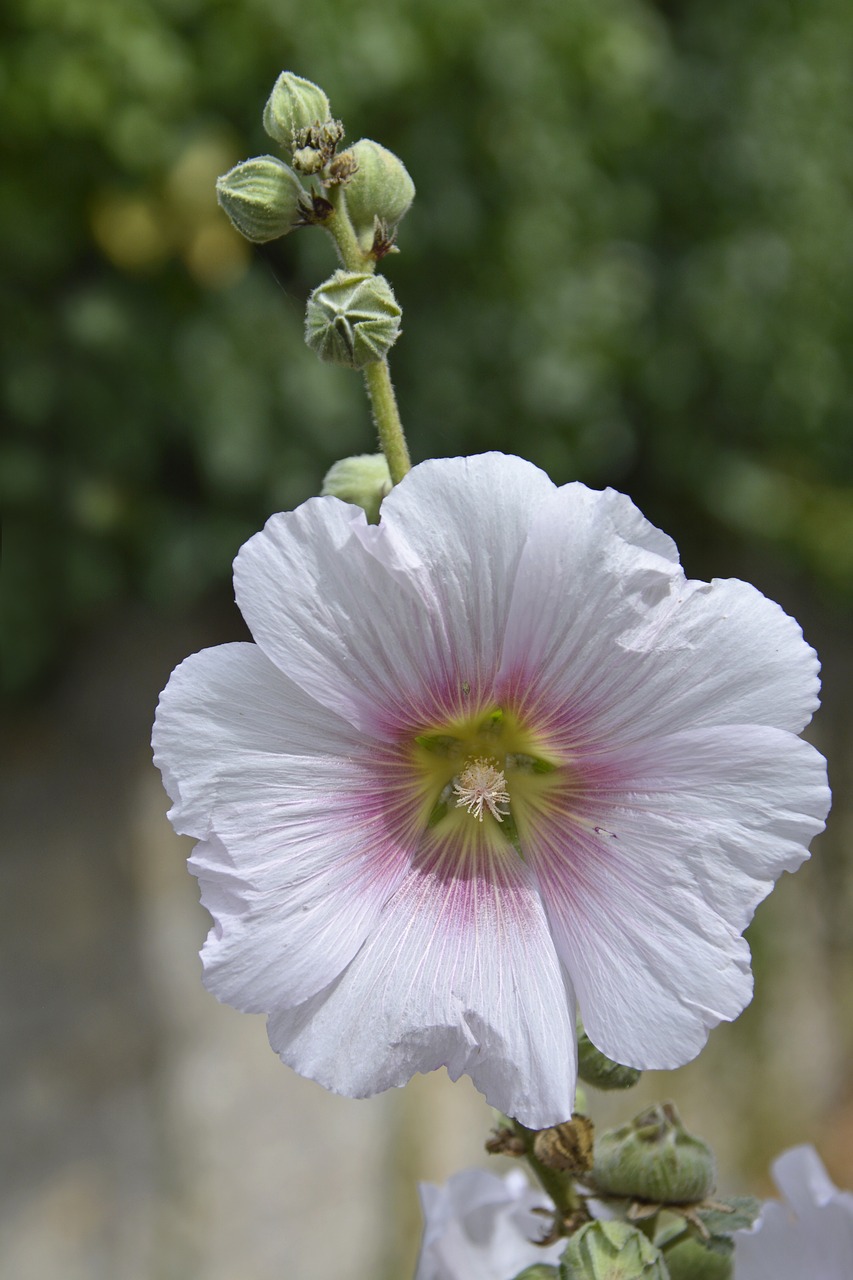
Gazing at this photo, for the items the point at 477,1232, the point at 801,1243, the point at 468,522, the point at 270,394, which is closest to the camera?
the point at 468,522

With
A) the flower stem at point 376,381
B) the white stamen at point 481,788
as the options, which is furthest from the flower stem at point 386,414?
the white stamen at point 481,788

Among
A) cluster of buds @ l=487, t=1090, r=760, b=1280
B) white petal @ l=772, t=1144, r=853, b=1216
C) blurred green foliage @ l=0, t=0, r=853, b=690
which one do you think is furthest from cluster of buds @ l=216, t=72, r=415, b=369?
blurred green foliage @ l=0, t=0, r=853, b=690

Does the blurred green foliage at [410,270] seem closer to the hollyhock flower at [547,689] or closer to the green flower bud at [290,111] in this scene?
the green flower bud at [290,111]

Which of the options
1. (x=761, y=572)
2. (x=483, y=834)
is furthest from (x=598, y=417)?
(x=483, y=834)

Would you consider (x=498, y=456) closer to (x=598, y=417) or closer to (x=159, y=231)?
(x=159, y=231)

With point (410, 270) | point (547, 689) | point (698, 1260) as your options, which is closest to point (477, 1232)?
point (698, 1260)

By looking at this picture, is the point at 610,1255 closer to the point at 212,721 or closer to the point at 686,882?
the point at 686,882
